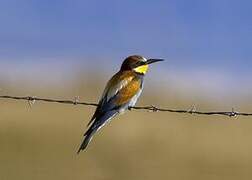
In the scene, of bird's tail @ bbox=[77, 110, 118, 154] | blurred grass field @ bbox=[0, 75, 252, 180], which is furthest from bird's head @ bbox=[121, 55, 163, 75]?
blurred grass field @ bbox=[0, 75, 252, 180]

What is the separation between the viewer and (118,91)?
7969 millimetres

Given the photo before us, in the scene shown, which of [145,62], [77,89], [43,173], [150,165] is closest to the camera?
[145,62]

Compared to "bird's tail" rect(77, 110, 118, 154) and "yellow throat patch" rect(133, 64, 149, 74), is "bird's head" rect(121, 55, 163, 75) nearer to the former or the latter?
"yellow throat patch" rect(133, 64, 149, 74)

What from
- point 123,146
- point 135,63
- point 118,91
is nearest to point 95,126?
point 118,91

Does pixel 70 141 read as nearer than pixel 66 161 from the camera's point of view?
No

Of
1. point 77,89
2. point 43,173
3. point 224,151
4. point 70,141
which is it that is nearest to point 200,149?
point 224,151

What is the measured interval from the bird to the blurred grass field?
4.41m

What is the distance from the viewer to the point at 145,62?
8148 millimetres

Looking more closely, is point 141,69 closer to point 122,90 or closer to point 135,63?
point 135,63

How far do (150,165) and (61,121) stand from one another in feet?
7.05

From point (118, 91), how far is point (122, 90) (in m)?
0.05

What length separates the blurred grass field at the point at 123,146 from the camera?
13.1m

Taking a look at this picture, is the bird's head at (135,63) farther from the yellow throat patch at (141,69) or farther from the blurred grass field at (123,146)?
the blurred grass field at (123,146)

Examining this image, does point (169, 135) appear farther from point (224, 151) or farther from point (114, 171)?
→ point (114, 171)
